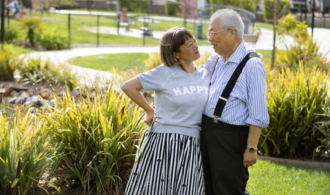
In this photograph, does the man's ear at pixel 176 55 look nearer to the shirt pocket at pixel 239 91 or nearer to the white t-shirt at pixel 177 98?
the white t-shirt at pixel 177 98

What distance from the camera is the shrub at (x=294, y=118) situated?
185 inches

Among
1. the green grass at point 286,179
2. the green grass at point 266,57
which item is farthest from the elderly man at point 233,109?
the green grass at point 266,57

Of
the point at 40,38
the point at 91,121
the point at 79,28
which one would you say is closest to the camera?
the point at 91,121

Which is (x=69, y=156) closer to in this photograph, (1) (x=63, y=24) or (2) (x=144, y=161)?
(2) (x=144, y=161)

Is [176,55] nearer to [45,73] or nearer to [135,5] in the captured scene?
[45,73]

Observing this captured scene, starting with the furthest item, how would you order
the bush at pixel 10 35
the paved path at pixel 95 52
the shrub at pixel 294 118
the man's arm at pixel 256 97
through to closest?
the bush at pixel 10 35
the paved path at pixel 95 52
the shrub at pixel 294 118
the man's arm at pixel 256 97

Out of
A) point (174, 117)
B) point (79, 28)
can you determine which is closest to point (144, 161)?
point (174, 117)

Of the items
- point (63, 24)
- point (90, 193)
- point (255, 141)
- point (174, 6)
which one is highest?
point (174, 6)

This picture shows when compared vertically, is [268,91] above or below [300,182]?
above

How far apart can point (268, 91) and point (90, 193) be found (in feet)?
9.52

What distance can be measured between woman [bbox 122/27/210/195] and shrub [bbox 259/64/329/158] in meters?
2.21

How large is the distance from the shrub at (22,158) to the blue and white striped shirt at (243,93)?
5.36 ft

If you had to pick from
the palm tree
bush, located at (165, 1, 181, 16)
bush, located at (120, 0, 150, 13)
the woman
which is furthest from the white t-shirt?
bush, located at (165, 1, 181, 16)

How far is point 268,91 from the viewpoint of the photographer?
5047 mm
